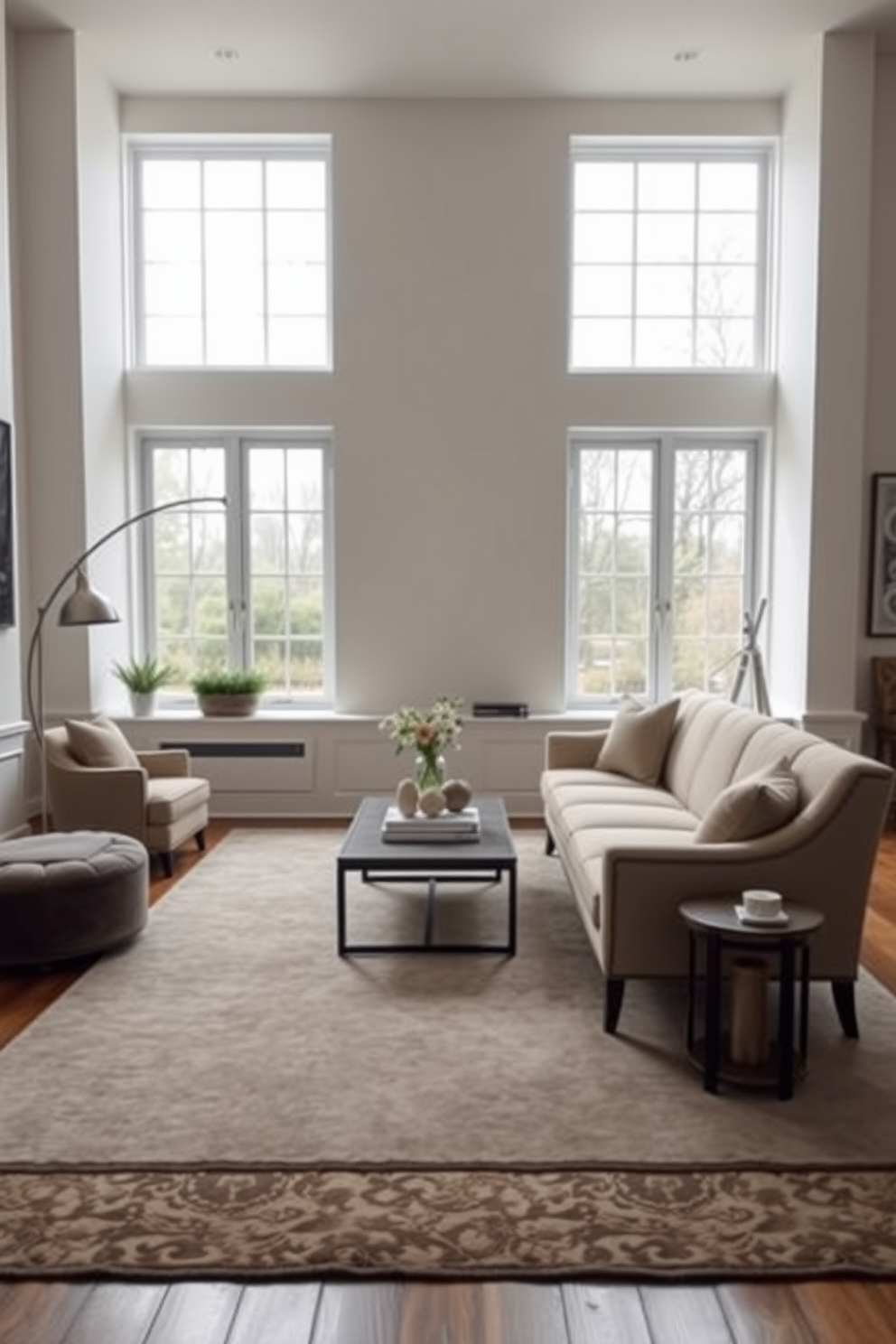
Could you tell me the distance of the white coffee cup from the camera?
106 inches

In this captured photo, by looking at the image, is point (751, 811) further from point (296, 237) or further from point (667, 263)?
point (296, 237)

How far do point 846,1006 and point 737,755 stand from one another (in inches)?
42.1

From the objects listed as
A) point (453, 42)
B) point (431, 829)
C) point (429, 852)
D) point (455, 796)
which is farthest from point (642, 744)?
point (453, 42)

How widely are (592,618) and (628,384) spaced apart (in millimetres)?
1531

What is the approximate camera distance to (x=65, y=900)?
11.7 feet

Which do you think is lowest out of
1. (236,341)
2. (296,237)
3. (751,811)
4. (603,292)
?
(751,811)

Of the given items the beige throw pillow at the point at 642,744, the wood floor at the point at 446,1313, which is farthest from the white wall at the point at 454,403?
the wood floor at the point at 446,1313

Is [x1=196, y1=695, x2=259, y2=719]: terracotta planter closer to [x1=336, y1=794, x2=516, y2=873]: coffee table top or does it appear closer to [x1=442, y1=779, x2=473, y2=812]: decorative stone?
[x1=336, y1=794, x2=516, y2=873]: coffee table top

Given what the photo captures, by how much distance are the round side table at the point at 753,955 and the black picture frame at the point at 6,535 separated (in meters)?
3.93

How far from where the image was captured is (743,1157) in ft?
7.77

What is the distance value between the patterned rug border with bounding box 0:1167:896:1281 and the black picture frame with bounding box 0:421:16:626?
11.6ft

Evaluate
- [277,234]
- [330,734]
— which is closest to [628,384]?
[277,234]

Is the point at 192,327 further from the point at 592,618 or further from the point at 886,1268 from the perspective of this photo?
the point at 886,1268

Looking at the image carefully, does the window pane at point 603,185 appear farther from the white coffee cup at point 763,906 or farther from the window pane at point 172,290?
the white coffee cup at point 763,906
